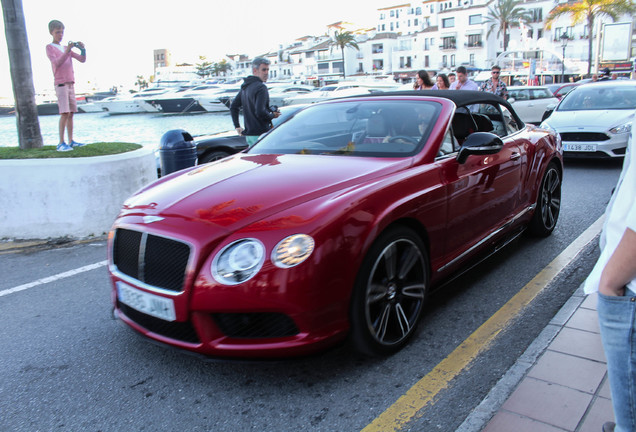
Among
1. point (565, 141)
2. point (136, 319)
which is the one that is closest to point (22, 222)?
point (136, 319)

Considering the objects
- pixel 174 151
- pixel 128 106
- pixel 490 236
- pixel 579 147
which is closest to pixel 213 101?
pixel 128 106

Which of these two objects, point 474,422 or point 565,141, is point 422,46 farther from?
point 474,422

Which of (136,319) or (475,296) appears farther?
(475,296)

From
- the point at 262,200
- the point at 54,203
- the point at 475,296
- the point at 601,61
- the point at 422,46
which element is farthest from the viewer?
the point at 422,46

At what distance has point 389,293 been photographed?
2838 mm

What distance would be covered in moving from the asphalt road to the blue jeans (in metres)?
0.95

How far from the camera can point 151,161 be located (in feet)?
21.2

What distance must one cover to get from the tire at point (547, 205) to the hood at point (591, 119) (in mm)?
4528

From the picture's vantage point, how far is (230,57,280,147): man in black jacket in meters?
6.71

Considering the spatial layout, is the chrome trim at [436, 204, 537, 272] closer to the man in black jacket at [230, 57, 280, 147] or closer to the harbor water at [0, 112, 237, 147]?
the man in black jacket at [230, 57, 280, 147]

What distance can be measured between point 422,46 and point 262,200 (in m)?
96.0

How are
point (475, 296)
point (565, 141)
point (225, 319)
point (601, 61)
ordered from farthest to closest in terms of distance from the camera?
point (601, 61), point (565, 141), point (475, 296), point (225, 319)

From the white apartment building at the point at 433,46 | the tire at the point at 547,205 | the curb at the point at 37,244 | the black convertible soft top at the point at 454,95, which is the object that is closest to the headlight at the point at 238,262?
the black convertible soft top at the point at 454,95

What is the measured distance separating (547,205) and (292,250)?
3.49 metres
